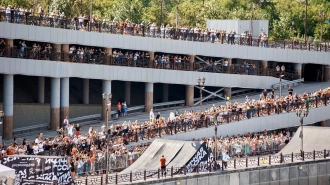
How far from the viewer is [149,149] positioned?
5616 cm

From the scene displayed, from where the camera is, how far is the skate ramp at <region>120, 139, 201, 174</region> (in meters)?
53.6

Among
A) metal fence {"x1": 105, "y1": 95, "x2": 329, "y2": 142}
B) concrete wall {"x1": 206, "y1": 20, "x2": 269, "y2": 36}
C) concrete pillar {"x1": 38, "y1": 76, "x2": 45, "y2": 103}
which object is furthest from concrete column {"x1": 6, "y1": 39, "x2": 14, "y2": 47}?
concrete wall {"x1": 206, "y1": 20, "x2": 269, "y2": 36}

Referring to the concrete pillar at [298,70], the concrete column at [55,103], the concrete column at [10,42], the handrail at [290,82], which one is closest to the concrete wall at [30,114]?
the concrete column at [55,103]

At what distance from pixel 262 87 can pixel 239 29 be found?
547cm

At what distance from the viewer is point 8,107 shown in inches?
2638

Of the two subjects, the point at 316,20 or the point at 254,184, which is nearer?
the point at 254,184

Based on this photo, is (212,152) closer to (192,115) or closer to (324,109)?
(192,115)

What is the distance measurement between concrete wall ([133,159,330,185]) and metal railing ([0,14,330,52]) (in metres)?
19.3

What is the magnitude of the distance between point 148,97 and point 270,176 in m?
19.4

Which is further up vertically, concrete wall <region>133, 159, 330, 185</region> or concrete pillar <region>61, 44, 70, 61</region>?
concrete pillar <region>61, 44, 70, 61</region>

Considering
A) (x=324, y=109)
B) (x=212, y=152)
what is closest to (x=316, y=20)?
(x=324, y=109)

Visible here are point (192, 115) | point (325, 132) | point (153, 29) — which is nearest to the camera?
point (325, 132)

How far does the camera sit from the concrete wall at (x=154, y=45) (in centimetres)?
6800

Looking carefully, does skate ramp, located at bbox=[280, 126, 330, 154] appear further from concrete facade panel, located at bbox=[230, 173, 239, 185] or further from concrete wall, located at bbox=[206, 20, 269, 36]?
concrete wall, located at bbox=[206, 20, 269, 36]
